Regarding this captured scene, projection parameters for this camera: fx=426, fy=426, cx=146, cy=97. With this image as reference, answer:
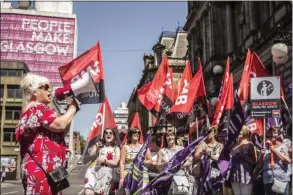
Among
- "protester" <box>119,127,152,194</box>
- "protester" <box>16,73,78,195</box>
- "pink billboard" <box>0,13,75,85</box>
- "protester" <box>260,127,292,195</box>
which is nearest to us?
"protester" <box>16,73,78,195</box>

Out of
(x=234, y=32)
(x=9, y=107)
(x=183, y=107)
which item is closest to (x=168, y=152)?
(x=183, y=107)

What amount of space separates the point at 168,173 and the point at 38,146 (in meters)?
3.77

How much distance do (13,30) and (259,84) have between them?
7325 cm

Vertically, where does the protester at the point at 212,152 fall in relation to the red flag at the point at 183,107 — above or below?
below

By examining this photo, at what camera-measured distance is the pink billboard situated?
2990 inches

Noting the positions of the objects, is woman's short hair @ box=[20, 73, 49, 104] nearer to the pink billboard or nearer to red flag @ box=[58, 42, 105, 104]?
red flag @ box=[58, 42, 105, 104]

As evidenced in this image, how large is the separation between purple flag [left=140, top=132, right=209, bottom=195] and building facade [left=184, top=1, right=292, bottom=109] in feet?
22.3

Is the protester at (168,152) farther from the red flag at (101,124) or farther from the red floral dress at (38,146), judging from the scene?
the red floral dress at (38,146)

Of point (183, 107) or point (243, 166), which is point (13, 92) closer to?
point (183, 107)

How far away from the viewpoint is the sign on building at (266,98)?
862 cm

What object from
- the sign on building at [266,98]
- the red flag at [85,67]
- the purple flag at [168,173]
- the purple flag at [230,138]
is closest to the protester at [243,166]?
the purple flag at [230,138]

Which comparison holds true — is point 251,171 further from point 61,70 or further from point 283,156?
point 61,70

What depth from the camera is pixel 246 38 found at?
2297cm

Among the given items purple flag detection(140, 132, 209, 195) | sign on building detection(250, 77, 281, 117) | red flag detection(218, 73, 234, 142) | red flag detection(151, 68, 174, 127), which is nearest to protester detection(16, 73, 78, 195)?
purple flag detection(140, 132, 209, 195)
